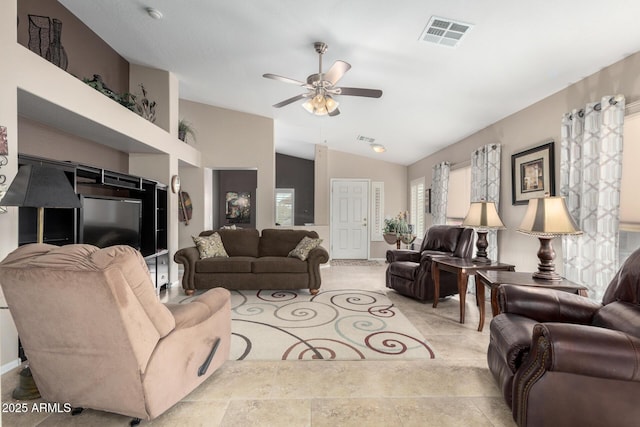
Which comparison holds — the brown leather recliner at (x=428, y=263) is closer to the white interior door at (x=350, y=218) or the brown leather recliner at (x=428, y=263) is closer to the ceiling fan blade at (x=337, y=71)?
the ceiling fan blade at (x=337, y=71)

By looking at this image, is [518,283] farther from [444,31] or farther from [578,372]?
[444,31]

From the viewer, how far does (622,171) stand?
2.29 meters

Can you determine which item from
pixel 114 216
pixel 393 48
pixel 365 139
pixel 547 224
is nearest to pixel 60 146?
pixel 114 216

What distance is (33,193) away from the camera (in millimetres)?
1787

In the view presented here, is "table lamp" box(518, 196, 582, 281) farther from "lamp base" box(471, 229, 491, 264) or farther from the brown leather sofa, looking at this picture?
"lamp base" box(471, 229, 491, 264)

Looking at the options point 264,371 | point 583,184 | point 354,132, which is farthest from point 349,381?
point 354,132

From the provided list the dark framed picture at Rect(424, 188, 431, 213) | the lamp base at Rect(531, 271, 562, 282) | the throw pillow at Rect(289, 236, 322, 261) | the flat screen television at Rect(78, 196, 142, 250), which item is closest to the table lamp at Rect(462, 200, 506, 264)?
the lamp base at Rect(531, 271, 562, 282)

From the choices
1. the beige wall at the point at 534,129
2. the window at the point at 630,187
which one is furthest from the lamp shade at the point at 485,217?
the window at the point at 630,187

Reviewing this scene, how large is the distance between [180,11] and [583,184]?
158 inches

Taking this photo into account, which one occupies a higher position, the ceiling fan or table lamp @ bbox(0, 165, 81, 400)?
the ceiling fan

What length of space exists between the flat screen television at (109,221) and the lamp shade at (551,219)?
4.18m

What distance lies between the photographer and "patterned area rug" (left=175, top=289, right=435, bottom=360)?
2.45 meters

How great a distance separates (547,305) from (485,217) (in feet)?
5.10

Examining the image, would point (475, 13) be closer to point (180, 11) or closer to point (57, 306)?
point (180, 11)
